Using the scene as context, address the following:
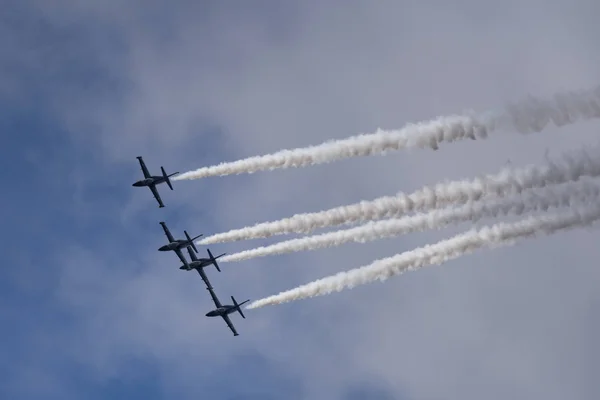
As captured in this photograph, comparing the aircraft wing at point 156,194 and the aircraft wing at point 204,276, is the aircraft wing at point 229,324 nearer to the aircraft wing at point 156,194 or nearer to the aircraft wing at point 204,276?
the aircraft wing at point 204,276

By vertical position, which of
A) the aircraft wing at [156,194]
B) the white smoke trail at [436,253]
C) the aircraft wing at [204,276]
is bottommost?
the white smoke trail at [436,253]

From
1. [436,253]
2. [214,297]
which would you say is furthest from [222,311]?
[436,253]

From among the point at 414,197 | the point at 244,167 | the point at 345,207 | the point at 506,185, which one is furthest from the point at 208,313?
the point at 506,185

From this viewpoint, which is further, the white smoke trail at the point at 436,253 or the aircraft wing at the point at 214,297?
the aircraft wing at the point at 214,297

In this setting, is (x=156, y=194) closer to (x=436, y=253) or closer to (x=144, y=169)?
(x=144, y=169)

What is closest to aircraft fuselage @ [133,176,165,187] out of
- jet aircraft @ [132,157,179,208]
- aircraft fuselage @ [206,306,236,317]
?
jet aircraft @ [132,157,179,208]

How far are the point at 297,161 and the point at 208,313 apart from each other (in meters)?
32.1

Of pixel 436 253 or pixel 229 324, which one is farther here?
pixel 229 324

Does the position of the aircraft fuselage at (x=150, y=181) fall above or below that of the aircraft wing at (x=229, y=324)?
above

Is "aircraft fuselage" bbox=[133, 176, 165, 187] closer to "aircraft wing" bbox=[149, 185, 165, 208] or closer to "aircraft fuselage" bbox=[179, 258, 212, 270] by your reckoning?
"aircraft wing" bbox=[149, 185, 165, 208]

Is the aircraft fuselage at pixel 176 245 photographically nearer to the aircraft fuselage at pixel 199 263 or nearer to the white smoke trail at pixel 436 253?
the aircraft fuselage at pixel 199 263

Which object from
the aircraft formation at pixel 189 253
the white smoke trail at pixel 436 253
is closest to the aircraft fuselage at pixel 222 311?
the aircraft formation at pixel 189 253

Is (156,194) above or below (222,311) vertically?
above

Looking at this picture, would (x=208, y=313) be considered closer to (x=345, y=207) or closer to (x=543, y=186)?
(x=345, y=207)
